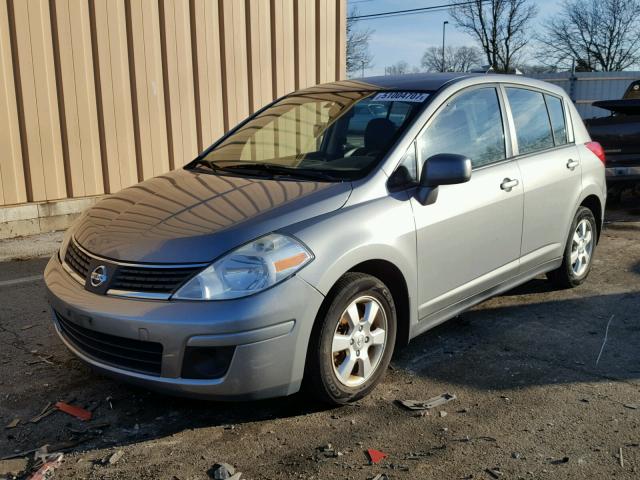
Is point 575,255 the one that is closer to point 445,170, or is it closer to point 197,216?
point 445,170

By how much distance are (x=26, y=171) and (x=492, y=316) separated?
5.56 m

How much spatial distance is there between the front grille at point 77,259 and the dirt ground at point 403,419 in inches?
28.0

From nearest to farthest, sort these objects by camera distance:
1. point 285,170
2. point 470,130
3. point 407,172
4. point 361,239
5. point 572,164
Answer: point 361,239
point 407,172
point 285,170
point 470,130
point 572,164

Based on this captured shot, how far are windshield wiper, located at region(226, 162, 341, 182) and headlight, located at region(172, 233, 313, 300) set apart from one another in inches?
28.6

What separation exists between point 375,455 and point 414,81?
2452mm

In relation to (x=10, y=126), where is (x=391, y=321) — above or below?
below

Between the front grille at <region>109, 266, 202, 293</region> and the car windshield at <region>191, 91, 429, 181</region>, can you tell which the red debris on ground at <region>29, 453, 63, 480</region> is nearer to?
the front grille at <region>109, 266, 202, 293</region>

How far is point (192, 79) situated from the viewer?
9.12 m

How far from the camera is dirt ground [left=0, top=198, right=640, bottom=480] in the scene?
9.65ft

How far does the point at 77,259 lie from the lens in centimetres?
349

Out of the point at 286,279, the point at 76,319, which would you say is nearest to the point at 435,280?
the point at 286,279

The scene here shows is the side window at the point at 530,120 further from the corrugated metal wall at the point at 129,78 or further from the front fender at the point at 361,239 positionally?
the corrugated metal wall at the point at 129,78

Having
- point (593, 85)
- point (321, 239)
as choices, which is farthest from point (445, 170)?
point (593, 85)

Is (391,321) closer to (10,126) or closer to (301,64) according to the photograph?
(10,126)
